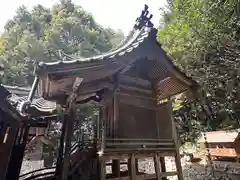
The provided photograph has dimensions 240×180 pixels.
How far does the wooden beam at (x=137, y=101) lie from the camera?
256 inches

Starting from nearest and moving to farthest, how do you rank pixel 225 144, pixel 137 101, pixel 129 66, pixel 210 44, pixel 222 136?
pixel 129 66 → pixel 137 101 → pixel 210 44 → pixel 222 136 → pixel 225 144

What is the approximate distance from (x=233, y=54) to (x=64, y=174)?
10581mm

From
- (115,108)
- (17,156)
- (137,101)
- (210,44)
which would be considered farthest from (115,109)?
(210,44)

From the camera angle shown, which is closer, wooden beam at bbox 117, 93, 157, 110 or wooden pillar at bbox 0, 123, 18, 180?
wooden pillar at bbox 0, 123, 18, 180

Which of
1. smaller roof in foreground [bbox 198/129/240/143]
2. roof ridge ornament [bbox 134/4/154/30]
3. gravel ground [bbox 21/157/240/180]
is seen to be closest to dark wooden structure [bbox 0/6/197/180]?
roof ridge ornament [bbox 134/4/154/30]

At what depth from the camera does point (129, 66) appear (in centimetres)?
639

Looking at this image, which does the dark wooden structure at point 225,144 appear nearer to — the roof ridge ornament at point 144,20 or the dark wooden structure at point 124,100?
the dark wooden structure at point 124,100

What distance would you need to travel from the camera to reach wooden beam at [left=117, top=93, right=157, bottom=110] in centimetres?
651

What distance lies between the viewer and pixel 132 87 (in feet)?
22.3

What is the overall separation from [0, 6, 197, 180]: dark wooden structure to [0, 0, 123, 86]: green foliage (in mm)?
15221

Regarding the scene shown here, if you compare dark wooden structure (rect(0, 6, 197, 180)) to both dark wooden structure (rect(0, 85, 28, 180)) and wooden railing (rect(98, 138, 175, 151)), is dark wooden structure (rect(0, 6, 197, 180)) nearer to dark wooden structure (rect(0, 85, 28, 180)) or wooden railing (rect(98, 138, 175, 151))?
wooden railing (rect(98, 138, 175, 151))

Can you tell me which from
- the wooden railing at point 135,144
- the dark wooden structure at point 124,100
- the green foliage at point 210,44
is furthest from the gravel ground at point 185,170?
the dark wooden structure at point 124,100

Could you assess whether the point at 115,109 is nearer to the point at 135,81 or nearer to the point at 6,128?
the point at 135,81

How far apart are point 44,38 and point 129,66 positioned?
23.1m
